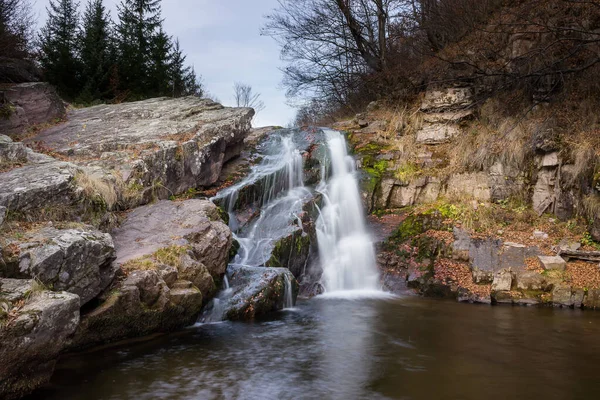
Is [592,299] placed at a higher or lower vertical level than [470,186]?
lower

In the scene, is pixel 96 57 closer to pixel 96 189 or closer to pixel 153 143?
pixel 153 143

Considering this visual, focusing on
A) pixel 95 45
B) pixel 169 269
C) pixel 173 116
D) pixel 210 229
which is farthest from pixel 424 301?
pixel 95 45

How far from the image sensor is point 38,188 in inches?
285

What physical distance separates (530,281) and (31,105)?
15.7 metres

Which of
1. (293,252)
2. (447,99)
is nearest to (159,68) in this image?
(447,99)

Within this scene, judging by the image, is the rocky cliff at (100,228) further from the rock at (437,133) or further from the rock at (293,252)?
the rock at (437,133)

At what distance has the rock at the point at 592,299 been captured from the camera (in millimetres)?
8744

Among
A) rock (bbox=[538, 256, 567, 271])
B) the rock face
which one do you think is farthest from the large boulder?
rock (bbox=[538, 256, 567, 271])

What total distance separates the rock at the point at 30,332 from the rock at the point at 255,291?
351 cm

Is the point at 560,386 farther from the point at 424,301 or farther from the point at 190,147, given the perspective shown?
the point at 190,147

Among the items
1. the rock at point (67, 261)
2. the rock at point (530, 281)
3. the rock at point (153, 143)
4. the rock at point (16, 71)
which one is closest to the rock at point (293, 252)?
the rock at point (153, 143)

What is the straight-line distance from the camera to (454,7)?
1496 cm

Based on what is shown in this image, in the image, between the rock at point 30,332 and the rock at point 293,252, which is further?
the rock at point 293,252

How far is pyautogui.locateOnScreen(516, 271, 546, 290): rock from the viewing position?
9234mm
